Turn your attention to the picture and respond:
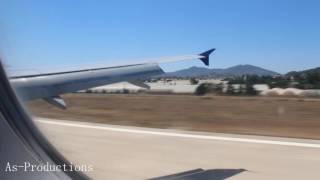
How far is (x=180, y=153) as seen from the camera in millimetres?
8422

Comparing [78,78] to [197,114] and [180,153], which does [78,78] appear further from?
[197,114]

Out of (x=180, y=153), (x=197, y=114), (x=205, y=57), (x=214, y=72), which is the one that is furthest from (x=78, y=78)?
(x=197, y=114)

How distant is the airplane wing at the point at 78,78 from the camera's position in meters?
5.56

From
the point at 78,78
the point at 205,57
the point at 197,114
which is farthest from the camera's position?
the point at 197,114

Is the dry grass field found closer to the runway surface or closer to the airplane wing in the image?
the airplane wing

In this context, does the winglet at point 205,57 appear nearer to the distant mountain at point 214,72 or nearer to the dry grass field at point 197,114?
the distant mountain at point 214,72

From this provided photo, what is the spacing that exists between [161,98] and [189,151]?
1656cm

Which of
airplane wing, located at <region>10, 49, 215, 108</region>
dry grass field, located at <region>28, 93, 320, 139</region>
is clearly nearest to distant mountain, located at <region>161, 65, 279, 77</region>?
airplane wing, located at <region>10, 49, 215, 108</region>

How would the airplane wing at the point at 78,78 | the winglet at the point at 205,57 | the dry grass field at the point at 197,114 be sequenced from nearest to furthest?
the airplane wing at the point at 78,78, the winglet at the point at 205,57, the dry grass field at the point at 197,114

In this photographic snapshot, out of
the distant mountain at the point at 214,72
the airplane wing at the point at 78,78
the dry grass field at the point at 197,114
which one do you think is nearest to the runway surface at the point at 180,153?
the airplane wing at the point at 78,78

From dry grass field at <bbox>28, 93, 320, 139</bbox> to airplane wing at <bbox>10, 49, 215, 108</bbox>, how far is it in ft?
0.86

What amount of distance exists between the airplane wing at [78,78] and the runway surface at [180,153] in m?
0.33

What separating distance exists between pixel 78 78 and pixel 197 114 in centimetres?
1227

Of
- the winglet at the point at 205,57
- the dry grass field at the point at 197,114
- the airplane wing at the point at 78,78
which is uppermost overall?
the winglet at the point at 205,57
